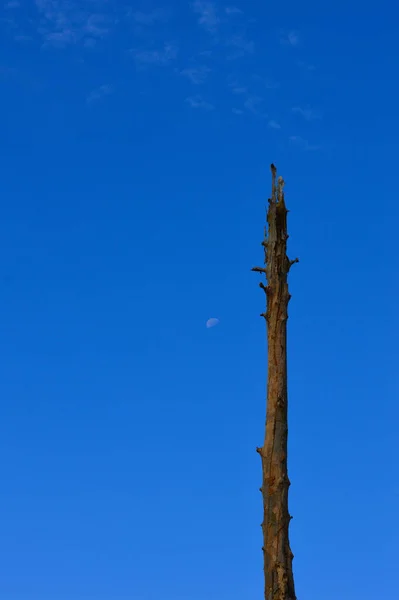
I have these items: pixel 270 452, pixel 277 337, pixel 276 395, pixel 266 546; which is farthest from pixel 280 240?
pixel 266 546

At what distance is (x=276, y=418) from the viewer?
13.9 m

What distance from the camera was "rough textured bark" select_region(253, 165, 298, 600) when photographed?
1309cm

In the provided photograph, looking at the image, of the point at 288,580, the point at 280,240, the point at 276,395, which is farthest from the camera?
the point at 280,240

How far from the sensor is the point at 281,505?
1341 cm

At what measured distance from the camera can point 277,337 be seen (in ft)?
47.3

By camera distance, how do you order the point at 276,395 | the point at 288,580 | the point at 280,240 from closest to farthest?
the point at 288,580, the point at 276,395, the point at 280,240

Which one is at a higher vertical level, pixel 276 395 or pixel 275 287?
pixel 275 287

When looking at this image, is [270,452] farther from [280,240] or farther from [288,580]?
[280,240]

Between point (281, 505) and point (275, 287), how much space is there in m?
3.96

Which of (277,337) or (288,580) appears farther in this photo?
(277,337)

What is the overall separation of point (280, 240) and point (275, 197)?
84 cm

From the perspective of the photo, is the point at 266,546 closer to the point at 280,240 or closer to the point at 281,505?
the point at 281,505

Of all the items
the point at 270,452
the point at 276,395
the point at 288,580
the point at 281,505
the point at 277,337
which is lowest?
the point at 288,580

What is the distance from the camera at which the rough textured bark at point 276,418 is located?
43.0 ft
